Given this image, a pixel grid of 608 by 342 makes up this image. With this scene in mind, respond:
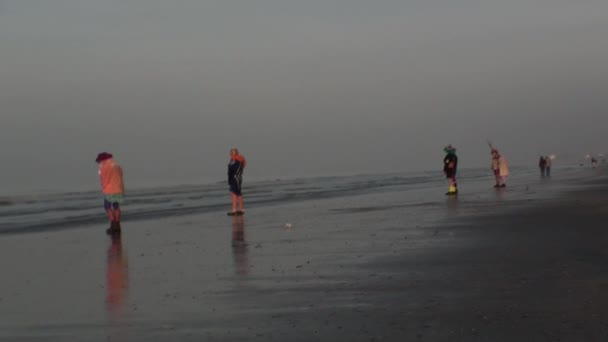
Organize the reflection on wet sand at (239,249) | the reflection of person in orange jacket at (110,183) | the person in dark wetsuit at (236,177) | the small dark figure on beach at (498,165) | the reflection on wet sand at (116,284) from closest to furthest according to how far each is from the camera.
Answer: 1. the reflection on wet sand at (116,284)
2. the reflection on wet sand at (239,249)
3. the reflection of person in orange jacket at (110,183)
4. the person in dark wetsuit at (236,177)
5. the small dark figure on beach at (498,165)

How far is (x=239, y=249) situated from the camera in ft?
48.4

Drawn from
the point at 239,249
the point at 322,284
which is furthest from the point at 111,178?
the point at 322,284

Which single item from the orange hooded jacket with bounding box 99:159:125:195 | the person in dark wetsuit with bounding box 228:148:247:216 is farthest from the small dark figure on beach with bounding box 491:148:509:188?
the orange hooded jacket with bounding box 99:159:125:195

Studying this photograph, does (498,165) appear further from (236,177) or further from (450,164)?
(236,177)

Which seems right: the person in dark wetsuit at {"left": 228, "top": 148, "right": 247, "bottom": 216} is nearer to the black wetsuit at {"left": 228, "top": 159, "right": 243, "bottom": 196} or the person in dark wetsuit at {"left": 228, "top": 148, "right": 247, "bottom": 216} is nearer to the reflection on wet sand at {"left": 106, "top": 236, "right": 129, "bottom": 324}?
the black wetsuit at {"left": 228, "top": 159, "right": 243, "bottom": 196}

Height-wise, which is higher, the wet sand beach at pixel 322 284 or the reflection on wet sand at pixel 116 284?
the reflection on wet sand at pixel 116 284

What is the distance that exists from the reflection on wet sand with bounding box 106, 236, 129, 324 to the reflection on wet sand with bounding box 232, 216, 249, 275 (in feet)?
4.92

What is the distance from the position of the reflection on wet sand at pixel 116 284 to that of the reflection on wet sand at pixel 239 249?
1.50 m

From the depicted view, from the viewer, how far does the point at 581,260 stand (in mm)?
11141

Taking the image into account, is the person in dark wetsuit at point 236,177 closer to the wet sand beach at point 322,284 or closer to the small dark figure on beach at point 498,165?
the wet sand beach at point 322,284

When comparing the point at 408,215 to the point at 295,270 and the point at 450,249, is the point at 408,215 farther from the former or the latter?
the point at 295,270

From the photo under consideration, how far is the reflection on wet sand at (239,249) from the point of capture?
12.0 metres

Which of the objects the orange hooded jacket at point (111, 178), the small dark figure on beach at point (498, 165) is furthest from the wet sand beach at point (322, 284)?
the small dark figure on beach at point (498, 165)

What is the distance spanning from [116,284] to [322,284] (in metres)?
2.55
